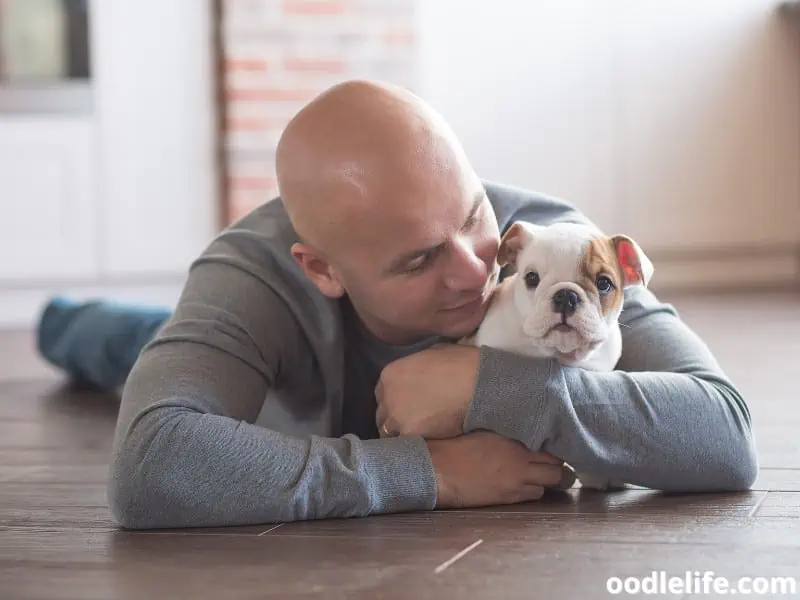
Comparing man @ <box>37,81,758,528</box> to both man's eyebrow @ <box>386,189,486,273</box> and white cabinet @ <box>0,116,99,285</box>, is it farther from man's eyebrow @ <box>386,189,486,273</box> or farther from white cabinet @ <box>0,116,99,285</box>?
white cabinet @ <box>0,116,99,285</box>

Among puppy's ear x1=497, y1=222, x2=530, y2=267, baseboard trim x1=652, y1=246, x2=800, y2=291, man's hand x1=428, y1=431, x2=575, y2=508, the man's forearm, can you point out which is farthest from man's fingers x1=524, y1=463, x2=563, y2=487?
baseboard trim x1=652, y1=246, x2=800, y2=291

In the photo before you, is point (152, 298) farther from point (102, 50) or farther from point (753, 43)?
point (753, 43)

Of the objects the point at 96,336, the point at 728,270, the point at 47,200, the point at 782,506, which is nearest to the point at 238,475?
the point at 782,506

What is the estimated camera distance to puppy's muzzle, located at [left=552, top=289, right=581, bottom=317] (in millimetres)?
1104

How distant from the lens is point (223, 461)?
1.15 metres

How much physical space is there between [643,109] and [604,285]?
3239 millimetres

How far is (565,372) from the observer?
116cm

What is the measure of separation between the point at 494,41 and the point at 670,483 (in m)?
3.10

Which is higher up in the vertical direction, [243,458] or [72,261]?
[243,458]

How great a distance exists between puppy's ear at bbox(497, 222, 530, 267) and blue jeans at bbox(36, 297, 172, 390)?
44.9 inches

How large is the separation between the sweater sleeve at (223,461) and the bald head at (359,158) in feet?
0.57

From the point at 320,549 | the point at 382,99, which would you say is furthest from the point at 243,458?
the point at 382,99

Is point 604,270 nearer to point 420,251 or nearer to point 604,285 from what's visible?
point 604,285

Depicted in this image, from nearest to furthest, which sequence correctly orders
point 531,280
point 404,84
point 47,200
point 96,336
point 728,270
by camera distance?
point 531,280
point 96,336
point 47,200
point 404,84
point 728,270
